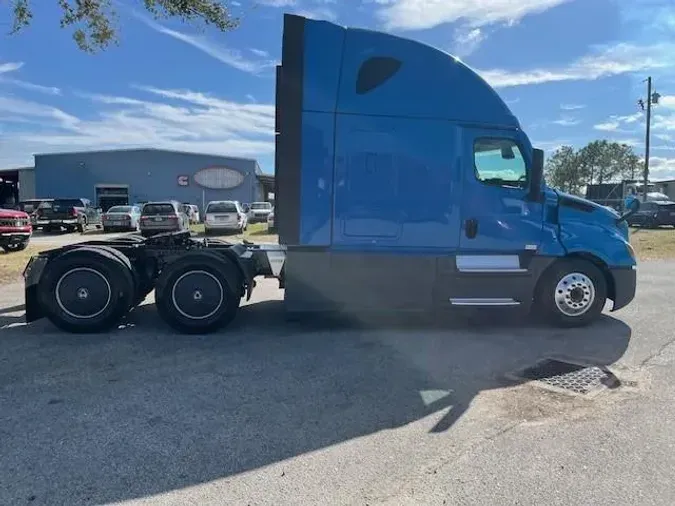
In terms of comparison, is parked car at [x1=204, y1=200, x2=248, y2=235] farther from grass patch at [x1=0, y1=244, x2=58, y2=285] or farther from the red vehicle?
the red vehicle

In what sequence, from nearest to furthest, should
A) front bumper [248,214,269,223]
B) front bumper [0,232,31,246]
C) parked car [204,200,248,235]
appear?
front bumper [0,232,31,246] < parked car [204,200,248,235] < front bumper [248,214,269,223]

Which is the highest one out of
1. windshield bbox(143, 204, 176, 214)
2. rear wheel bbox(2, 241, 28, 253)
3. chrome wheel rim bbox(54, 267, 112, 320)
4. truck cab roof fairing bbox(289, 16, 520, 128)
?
truck cab roof fairing bbox(289, 16, 520, 128)

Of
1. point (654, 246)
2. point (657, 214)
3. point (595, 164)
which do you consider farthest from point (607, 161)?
point (654, 246)

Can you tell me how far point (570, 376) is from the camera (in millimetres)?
5578

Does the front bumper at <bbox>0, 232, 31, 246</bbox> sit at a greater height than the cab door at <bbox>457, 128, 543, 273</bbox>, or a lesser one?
lesser

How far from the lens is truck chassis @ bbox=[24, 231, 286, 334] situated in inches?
273

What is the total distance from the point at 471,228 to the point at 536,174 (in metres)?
1.10

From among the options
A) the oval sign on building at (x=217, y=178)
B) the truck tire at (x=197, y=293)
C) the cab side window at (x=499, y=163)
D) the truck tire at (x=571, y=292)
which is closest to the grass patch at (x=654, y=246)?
the truck tire at (x=571, y=292)

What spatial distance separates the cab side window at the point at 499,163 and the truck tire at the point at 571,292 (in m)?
1.28

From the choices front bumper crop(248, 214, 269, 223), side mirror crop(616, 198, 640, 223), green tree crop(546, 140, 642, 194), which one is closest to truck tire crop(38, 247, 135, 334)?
side mirror crop(616, 198, 640, 223)

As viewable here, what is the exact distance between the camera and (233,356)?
6.07 metres

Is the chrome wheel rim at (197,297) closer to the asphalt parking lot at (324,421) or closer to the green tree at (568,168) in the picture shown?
the asphalt parking lot at (324,421)

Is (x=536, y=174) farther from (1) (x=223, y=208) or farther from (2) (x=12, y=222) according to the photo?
(1) (x=223, y=208)

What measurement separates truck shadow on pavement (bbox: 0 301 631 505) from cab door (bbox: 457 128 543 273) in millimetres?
1012
